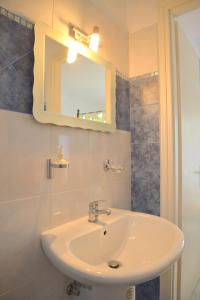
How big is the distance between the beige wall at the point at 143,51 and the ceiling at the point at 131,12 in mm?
50

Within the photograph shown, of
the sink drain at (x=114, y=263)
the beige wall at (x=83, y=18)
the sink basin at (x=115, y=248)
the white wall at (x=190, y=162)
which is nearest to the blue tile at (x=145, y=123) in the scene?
the white wall at (x=190, y=162)

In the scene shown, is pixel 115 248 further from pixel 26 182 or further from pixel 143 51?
pixel 143 51

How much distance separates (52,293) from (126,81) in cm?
138

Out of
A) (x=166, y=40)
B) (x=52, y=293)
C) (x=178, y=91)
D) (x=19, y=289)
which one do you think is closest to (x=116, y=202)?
(x=52, y=293)

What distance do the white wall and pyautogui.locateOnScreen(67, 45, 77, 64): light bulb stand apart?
0.80 m

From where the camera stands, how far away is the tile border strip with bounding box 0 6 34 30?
807 millimetres

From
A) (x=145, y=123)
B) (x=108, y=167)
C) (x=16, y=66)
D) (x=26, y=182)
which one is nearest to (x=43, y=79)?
(x=16, y=66)

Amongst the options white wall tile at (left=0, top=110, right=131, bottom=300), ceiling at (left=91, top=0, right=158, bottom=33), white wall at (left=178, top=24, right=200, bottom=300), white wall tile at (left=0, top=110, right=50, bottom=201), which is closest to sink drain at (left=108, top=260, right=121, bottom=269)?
white wall tile at (left=0, top=110, right=131, bottom=300)

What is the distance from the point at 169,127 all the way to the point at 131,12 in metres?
0.87

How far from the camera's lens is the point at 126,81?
1.50 metres

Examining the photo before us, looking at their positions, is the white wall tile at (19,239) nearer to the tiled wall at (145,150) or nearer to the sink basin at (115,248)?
the sink basin at (115,248)

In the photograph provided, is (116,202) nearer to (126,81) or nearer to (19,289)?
(19,289)

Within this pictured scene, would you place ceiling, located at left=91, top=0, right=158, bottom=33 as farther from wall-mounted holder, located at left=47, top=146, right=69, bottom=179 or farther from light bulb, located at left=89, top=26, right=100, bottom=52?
wall-mounted holder, located at left=47, top=146, right=69, bottom=179

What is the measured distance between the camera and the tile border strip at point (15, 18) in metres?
0.81
